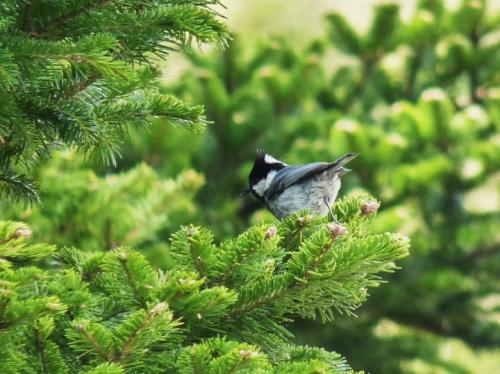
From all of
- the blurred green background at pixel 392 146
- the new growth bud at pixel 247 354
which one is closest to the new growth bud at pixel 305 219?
the new growth bud at pixel 247 354

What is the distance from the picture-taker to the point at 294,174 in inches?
139

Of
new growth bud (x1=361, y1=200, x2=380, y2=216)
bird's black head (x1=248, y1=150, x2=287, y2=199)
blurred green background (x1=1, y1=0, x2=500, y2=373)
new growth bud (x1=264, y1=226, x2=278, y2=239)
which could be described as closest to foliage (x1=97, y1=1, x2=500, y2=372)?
blurred green background (x1=1, y1=0, x2=500, y2=373)

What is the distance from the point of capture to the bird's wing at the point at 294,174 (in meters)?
3.35

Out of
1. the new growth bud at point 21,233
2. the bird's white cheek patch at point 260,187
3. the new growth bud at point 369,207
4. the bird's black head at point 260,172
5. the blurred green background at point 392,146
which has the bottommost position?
the new growth bud at point 21,233

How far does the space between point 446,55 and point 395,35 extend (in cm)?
54

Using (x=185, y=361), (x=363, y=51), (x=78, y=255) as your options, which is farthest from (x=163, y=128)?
(x=185, y=361)

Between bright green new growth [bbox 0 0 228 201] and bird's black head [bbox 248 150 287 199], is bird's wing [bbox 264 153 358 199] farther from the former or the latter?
bright green new growth [bbox 0 0 228 201]

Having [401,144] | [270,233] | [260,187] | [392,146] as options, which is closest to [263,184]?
[260,187]

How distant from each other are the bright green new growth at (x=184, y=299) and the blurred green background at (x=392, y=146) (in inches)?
110

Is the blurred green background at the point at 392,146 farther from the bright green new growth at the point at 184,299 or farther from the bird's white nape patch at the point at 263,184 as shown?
the bright green new growth at the point at 184,299

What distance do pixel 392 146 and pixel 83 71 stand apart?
402cm

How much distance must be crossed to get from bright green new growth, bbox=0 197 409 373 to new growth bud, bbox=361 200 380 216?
0.14 metres

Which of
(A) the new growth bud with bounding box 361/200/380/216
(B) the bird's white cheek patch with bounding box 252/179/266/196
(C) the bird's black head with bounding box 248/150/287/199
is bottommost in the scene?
(A) the new growth bud with bounding box 361/200/380/216

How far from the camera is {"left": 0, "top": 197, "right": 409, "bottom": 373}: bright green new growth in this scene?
5.16 ft
